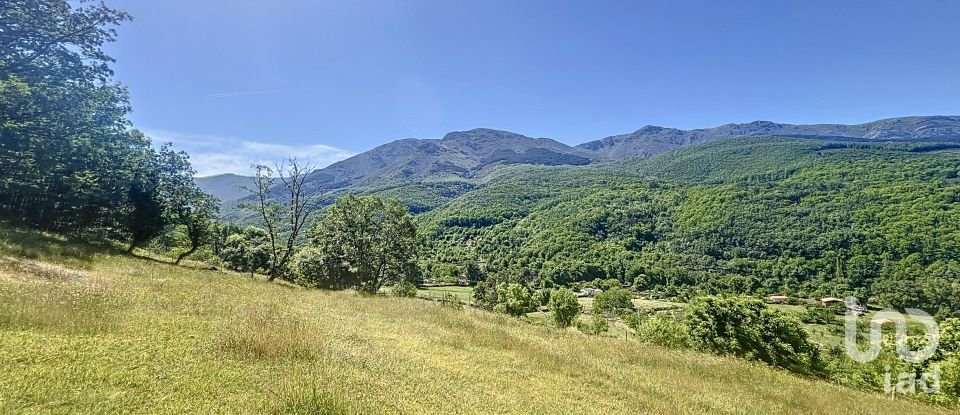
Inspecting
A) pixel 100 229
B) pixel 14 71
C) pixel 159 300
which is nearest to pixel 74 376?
pixel 159 300

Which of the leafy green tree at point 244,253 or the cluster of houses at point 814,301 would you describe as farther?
the cluster of houses at point 814,301

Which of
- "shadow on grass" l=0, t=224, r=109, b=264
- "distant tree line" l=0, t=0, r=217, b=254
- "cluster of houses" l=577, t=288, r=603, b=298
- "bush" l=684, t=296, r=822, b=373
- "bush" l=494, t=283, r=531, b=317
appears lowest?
"cluster of houses" l=577, t=288, r=603, b=298

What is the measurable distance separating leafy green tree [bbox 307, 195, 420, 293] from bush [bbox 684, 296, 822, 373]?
27.3m

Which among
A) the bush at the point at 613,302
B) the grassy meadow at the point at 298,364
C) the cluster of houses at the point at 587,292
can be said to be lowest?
the cluster of houses at the point at 587,292

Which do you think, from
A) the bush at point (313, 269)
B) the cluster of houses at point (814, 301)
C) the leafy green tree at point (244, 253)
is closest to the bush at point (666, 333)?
the bush at point (313, 269)

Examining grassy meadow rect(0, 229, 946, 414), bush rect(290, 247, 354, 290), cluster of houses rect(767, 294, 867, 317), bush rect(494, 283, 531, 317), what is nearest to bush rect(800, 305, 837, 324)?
cluster of houses rect(767, 294, 867, 317)

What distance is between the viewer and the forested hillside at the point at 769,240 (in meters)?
113

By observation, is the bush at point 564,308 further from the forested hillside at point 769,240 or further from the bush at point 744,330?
the forested hillside at point 769,240

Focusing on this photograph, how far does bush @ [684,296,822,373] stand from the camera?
29.2m

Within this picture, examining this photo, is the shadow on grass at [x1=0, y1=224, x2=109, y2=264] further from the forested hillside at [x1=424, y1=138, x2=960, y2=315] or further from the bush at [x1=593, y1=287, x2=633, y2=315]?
the forested hillside at [x1=424, y1=138, x2=960, y2=315]

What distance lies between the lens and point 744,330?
96.8ft

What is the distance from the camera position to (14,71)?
64.6ft

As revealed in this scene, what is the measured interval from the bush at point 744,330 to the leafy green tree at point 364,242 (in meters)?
27.3

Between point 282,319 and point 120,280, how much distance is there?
7392 mm
